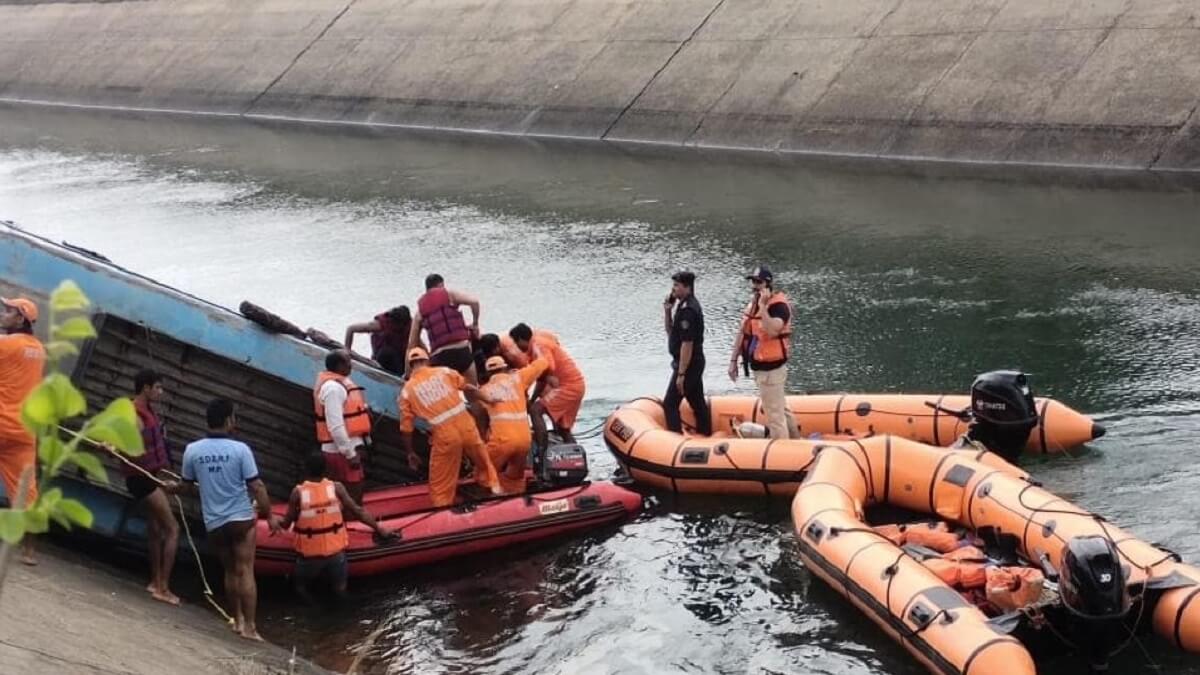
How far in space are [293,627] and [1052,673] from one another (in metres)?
4.96

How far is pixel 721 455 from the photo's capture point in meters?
11.5

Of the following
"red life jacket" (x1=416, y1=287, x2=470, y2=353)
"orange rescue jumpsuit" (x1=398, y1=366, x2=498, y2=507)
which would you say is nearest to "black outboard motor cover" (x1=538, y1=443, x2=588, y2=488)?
"orange rescue jumpsuit" (x1=398, y1=366, x2=498, y2=507)

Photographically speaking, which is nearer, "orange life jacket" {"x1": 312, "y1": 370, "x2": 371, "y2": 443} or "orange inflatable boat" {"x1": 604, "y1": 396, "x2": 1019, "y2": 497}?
"orange life jacket" {"x1": 312, "y1": 370, "x2": 371, "y2": 443}

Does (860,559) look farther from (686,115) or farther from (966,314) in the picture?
(686,115)

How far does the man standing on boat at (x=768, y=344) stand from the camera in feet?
37.4

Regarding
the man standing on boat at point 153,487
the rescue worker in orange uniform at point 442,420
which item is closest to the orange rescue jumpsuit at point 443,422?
the rescue worker in orange uniform at point 442,420

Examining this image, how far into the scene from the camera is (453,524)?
410 inches

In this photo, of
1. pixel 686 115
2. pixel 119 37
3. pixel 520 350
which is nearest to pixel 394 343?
pixel 520 350

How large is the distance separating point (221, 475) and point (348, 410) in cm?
167

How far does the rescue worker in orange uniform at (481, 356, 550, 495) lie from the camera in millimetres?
10883

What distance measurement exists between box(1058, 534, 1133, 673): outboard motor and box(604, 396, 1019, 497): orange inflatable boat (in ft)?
9.45

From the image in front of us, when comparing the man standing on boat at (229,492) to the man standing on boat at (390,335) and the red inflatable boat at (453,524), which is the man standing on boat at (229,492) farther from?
the man standing on boat at (390,335)

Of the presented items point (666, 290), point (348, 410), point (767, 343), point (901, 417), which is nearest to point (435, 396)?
point (348, 410)

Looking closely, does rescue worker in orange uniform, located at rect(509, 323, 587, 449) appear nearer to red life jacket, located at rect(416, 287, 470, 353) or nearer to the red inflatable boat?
red life jacket, located at rect(416, 287, 470, 353)
